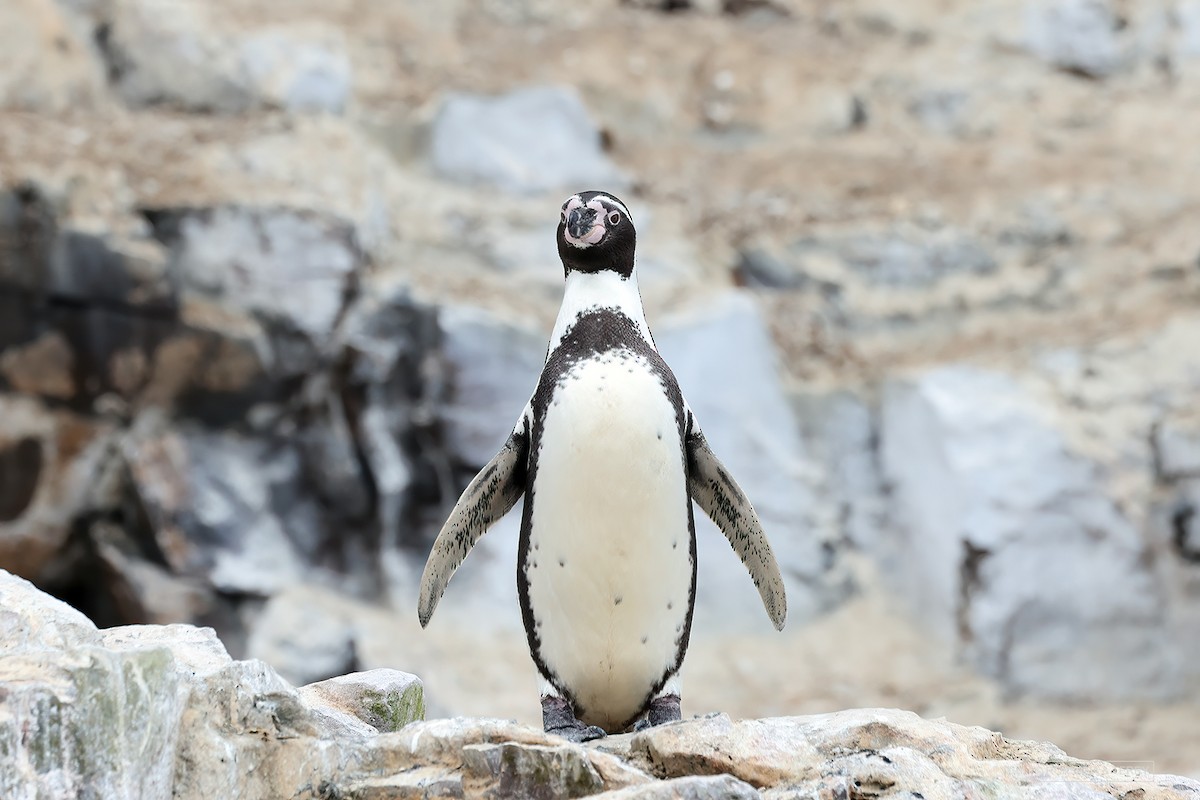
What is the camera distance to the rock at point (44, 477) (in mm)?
6738

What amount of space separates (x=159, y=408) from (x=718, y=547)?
10.1ft

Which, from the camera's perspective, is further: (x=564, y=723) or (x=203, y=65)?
(x=203, y=65)

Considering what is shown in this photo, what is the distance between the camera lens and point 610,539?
9.86 feet

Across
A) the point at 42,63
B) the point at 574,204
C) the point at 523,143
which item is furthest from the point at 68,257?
the point at 574,204

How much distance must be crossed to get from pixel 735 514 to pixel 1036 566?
420cm

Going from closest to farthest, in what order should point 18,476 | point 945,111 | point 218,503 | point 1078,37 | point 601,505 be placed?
point 601,505
point 18,476
point 218,503
point 945,111
point 1078,37

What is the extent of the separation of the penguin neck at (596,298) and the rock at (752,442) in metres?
4.19

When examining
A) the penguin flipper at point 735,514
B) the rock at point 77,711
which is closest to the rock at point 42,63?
the penguin flipper at point 735,514

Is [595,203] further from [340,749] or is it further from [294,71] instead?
[294,71]

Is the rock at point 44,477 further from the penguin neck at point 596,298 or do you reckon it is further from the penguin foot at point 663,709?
the penguin foot at point 663,709

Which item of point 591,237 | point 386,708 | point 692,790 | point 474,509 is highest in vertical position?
point 591,237

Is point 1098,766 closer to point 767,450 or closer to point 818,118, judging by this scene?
point 767,450

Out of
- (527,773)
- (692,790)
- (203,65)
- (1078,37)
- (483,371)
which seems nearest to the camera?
(692,790)

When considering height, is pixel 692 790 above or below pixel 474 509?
below
